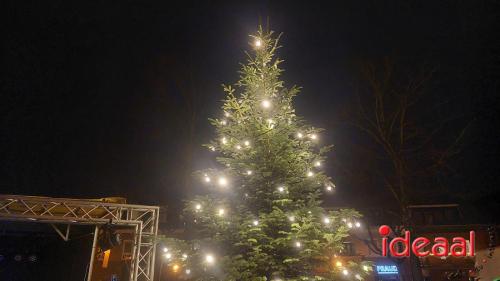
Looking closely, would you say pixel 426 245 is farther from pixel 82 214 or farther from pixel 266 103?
pixel 82 214

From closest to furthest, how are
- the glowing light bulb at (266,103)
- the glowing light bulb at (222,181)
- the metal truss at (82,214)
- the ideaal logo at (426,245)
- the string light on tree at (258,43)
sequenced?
the glowing light bulb at (222,181) → the glowing light bulb at (266,103) → the string light on tree at (258,43) → the metal truss at (82,214) → the ideaal logo at (426,245)

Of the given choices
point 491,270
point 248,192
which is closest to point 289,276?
point 248,192

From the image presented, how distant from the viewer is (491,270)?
54.8 feet

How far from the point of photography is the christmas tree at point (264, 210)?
6.66 m

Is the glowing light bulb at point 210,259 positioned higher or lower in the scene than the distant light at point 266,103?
lower

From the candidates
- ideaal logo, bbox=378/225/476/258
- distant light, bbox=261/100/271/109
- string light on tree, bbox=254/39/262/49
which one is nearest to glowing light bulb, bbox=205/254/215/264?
distant light, bbox=261/100/271/109

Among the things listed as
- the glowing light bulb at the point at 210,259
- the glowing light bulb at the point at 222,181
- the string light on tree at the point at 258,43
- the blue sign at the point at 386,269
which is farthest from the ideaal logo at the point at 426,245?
the glowing light bulb at the point at 210,259

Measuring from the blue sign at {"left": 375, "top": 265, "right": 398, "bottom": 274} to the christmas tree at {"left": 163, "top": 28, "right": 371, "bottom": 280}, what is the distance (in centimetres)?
1442

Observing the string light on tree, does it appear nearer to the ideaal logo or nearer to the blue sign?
the ideaal logo

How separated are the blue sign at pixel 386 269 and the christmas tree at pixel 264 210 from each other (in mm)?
14421

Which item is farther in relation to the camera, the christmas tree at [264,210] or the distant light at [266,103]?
the distant light at [266,103]

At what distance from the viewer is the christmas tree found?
6656 mm

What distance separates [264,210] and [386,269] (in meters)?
15.7

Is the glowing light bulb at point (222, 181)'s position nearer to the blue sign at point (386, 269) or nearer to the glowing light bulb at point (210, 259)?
the glowing light bulb at point (210, 259)
